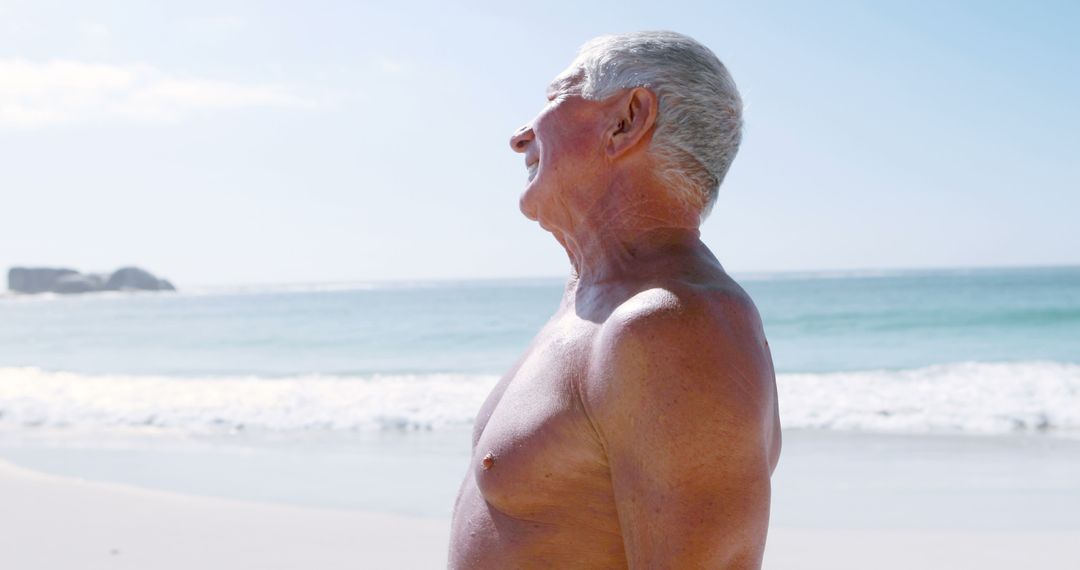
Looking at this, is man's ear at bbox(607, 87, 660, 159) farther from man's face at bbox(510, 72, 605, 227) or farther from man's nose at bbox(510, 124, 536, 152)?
man's nose at bbox(510, 124, 536, 152)

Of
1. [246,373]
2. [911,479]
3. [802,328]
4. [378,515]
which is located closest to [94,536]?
[378,515]

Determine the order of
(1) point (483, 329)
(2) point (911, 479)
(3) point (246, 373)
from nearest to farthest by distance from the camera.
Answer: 1. (2) point (911, 479)
2. (3) point (246, 373)
3. (1) point (483, 329)

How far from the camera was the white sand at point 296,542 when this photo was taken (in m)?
4.89

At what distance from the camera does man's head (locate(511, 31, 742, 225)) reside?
134 cm

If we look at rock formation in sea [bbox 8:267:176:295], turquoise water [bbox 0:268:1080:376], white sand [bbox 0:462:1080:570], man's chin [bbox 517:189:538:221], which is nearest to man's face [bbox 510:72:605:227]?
man's chin [bbox 517:189:538:221]

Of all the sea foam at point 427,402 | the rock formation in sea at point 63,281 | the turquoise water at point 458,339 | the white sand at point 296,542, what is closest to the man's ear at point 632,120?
the white sand at point 296,542

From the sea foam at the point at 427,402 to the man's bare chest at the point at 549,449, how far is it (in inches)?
317

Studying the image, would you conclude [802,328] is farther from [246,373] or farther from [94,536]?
[94,536]

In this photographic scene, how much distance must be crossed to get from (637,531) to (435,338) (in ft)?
78.4

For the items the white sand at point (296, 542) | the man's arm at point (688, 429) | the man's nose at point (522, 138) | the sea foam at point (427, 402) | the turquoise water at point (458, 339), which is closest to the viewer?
the man's arm at point (688, 429)

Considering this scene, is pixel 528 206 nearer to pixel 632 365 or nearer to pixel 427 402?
pixel 632 365

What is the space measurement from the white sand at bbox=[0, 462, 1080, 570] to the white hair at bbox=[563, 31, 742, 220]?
12.4 ft

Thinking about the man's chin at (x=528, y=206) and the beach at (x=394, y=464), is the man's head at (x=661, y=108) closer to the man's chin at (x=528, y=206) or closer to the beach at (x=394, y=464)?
the man's chin at (x=528, y=206)

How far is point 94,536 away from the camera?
220 inches
